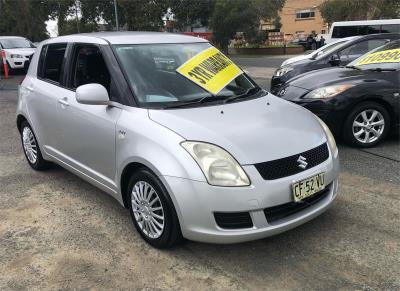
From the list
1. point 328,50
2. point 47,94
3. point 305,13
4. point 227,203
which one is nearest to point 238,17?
point 305,13

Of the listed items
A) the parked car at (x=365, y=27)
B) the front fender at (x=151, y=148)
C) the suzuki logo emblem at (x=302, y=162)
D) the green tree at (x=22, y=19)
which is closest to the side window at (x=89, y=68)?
the front fender at (x=151, y=148)

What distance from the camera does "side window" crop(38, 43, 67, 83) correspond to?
14.8ft

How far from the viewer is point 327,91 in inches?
225

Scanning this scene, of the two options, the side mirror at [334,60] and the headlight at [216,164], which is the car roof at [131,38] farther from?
the side mirror at [334,60]

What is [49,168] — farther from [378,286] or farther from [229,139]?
[378,286]

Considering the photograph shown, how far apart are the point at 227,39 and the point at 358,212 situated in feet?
134

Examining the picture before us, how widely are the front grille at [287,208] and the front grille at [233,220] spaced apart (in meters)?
0.14

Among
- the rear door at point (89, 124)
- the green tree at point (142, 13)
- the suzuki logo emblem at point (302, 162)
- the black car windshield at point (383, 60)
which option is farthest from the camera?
the green tree at point (142, 13)

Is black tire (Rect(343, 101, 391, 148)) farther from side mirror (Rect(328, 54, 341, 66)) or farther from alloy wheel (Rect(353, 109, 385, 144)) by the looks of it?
side mirror (Rect(328, 54, 341, 66))

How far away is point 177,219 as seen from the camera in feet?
10.00

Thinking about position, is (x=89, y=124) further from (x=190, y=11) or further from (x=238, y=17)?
(x=190, y=11)

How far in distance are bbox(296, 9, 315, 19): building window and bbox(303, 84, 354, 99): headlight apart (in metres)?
58.5

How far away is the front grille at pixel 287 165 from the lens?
9.66 ft

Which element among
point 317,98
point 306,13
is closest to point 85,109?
point 317,98
